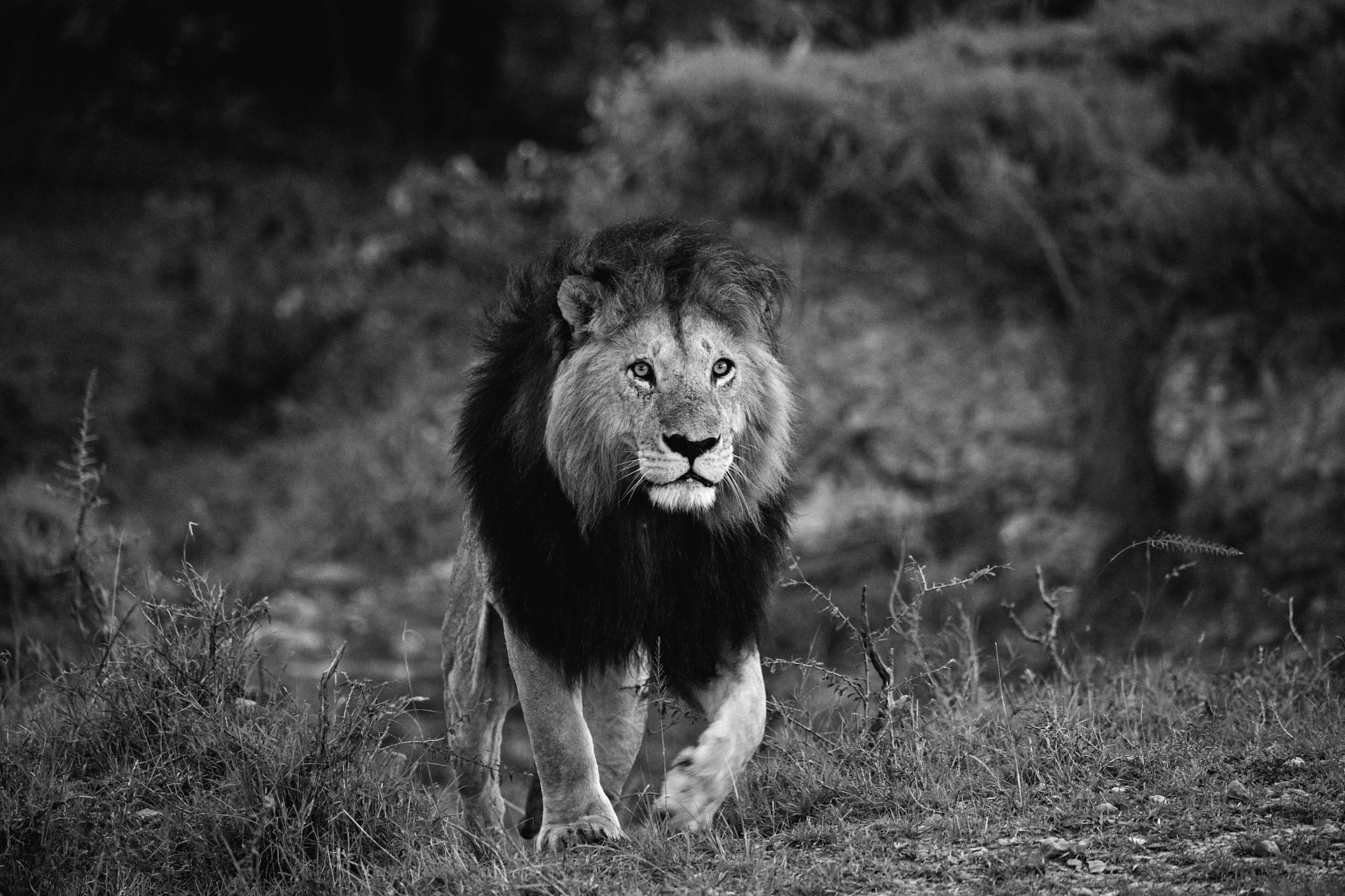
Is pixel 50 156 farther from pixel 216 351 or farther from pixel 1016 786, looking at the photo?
pixel 1016 786

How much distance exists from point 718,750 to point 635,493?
829 mm

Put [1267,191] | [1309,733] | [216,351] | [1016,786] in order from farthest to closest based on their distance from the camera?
[216,351] → [1267,191] → [1309,733] → [1016,786]

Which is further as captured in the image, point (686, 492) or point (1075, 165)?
point (1075, 165)

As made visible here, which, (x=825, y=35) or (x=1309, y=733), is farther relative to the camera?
(x=825, y=35)

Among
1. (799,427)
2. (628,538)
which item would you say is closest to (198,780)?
(628,538)

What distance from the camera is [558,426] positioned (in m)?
4.31

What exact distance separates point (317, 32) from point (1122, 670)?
49.5ft

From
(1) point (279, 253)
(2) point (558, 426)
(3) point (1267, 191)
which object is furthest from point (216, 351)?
(2) point (558, 426)

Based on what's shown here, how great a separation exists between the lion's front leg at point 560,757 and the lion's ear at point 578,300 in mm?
1052

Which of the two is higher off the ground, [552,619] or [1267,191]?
[1267,191]

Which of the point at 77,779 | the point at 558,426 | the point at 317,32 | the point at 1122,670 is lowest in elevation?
Answer: the point at 77,779

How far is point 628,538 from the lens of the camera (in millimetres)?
4367

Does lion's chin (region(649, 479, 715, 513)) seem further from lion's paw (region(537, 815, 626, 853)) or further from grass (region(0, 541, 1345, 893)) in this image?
lion's paw (region(537, 815, 626, 853))

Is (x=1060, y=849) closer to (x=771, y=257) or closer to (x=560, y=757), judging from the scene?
(x=560, y=757)
